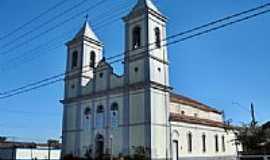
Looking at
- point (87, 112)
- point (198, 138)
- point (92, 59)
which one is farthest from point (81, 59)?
point (198, 138)

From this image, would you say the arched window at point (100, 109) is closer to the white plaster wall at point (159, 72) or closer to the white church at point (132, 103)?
the white church at point (132, 103)

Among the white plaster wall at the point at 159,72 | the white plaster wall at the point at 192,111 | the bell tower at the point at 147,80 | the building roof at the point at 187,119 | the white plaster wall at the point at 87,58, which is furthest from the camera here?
the white plaster wall at the point at 192,111

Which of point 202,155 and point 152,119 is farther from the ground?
point 152,119

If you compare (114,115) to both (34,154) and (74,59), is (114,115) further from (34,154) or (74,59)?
(34,154)

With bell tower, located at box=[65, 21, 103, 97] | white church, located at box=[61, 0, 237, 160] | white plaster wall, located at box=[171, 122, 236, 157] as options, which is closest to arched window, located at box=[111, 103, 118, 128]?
white church, located at box=[61, 0, 237, 160]

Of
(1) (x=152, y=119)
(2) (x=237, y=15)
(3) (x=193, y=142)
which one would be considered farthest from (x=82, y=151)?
(2) (x=237, y=15)

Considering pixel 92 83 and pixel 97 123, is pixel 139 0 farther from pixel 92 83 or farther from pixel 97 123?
pixel 97 123

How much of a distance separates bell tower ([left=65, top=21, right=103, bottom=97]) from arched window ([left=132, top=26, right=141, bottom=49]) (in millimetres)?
7280

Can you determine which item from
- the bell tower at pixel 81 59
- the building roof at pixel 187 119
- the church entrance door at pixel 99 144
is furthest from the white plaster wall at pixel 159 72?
the bell tower at pixel 81 59

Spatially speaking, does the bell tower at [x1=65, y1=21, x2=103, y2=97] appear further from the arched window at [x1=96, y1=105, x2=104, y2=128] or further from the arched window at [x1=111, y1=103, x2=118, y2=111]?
the arched window at [x1=111, y1=103, x2=118, y2=111]

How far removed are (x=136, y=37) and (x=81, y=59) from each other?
859cm

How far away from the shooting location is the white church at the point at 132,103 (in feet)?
110

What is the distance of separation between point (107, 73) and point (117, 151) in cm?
922

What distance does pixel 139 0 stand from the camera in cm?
3769
